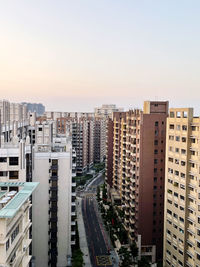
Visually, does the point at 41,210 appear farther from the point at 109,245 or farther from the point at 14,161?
the point at 109,245

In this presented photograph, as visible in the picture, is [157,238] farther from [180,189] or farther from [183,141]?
[183,141]

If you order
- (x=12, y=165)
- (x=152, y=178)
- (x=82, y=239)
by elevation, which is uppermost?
(x=12, y=165)

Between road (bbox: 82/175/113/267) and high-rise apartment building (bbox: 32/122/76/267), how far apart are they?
29.4ft

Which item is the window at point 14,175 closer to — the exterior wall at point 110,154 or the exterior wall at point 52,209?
the exterior wall at point 52,209

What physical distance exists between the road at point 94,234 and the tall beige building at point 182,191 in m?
11.6

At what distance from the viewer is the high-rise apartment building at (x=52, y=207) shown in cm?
3431

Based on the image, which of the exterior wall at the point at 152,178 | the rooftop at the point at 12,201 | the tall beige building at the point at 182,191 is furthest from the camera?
the exterior wall at the point at 152,178

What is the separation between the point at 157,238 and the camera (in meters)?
43.0

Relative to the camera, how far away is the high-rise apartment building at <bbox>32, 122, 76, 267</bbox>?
34.3 metres

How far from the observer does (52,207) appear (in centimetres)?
3522

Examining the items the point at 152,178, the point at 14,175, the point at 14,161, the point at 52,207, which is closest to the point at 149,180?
the point at 152,178

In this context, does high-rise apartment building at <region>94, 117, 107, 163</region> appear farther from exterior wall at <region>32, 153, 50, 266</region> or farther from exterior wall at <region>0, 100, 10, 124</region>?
exterior wall at <region>32, 153, 50, 266</region>

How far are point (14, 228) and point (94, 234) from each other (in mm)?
36790

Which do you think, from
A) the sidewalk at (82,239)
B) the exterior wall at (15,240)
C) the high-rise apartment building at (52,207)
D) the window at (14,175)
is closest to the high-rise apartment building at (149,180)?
the sidewalk at (82,239)
